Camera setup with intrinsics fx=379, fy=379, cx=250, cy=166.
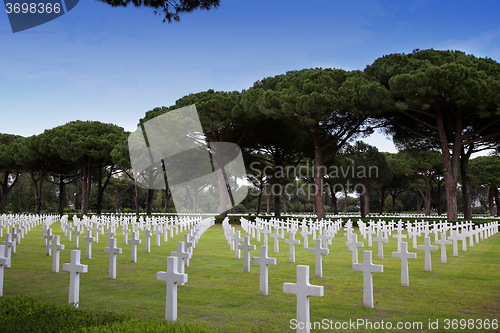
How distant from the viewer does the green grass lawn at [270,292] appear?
4285 millimetres

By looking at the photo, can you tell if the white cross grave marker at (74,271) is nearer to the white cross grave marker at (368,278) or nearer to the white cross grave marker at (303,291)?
the white cross grave marker at (303,291)

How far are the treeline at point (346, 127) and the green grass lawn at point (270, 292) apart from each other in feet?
48.8

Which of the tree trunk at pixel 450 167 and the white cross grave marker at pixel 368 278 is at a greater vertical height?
the tree trunk at pixel 450 167

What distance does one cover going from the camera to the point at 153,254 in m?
10.0

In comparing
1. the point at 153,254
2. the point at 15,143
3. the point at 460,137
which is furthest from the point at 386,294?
the point at 15,143

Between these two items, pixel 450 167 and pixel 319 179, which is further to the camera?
pixel 319 179

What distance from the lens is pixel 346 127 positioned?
2688 cm

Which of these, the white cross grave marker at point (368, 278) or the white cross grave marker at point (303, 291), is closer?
the white cross grave marker at point (303, 291)

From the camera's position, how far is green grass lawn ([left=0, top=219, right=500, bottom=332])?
4.29 m

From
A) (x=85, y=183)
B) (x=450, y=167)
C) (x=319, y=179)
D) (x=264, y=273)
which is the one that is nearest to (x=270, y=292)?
(x=264, y=273)

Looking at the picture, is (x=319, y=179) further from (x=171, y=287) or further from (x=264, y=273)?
(x=171, y=287)

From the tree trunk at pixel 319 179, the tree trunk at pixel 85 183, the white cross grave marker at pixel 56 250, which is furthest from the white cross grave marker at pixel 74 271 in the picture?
the tree trunk at pixel 85 183

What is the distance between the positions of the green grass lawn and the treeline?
14.9 m

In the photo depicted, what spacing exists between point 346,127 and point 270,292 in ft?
74.9
